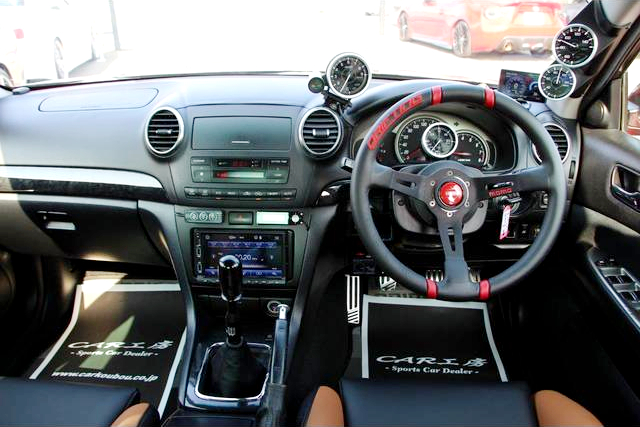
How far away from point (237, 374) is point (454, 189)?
1009mm

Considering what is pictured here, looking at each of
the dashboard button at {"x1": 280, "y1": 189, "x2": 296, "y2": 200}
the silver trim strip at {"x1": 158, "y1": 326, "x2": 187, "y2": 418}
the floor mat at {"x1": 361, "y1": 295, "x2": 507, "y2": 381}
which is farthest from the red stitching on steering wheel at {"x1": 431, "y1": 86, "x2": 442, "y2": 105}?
the silver trim strip at {"x1": 158, "y1": 326, "x2": 187, "y2": 418}

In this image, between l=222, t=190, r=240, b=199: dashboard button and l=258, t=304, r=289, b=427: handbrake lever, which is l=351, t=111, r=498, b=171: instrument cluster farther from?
l=258, t=304, r=289, b=427: handbrake lever

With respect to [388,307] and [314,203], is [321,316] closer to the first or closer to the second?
[388,307]

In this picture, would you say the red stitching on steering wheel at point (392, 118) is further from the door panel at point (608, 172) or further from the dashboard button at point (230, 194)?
the door panel at point (608, 172)

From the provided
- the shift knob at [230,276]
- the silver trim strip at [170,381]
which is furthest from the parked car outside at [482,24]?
the silver trim strip at [170,381]

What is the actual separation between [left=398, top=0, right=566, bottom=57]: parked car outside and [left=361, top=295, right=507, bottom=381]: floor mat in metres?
1.30

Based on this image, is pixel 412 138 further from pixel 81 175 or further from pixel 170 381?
pixel 170 381

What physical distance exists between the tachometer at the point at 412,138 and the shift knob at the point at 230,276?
738 mm

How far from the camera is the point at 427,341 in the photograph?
271 cm

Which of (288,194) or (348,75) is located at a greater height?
(348,75)

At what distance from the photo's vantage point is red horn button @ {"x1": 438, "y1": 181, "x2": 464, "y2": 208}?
173cm

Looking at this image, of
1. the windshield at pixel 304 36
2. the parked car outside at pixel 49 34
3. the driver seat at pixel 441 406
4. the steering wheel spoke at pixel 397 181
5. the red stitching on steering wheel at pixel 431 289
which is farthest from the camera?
the parked car outside at pixel 49 34

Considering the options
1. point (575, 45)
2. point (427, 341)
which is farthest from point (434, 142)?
point (427, 341)

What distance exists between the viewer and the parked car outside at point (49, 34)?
295cm
